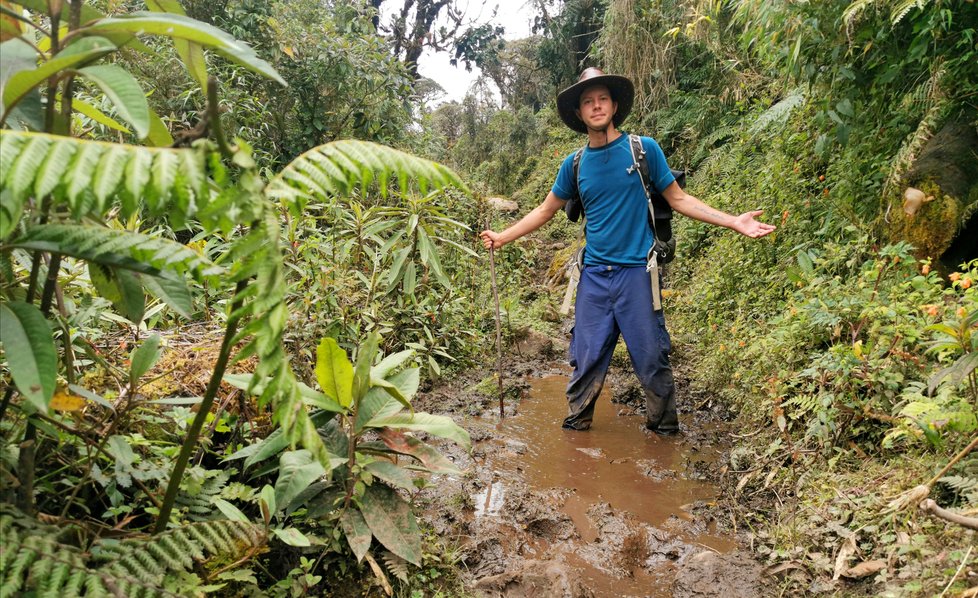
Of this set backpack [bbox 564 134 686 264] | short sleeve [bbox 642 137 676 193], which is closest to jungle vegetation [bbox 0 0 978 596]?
backpack [bbox 564 134 686 264]

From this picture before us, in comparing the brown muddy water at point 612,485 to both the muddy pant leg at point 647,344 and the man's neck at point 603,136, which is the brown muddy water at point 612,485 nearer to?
the muddy pant leg at point 647,344

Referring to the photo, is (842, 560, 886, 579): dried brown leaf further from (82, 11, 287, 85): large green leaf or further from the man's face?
the man's face

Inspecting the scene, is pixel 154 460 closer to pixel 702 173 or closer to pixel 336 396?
pixel 336 396

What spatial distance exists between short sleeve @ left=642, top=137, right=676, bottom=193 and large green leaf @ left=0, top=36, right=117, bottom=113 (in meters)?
3.32

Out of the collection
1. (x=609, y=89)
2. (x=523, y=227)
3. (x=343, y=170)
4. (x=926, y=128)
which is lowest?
(x=523, y=227)

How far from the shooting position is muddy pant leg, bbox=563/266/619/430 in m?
4.05

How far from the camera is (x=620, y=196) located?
3984 mm

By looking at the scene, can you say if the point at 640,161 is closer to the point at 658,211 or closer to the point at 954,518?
the point at 658,211

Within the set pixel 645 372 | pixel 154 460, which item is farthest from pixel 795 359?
pixel 154 460

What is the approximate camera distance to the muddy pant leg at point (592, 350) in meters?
4.05

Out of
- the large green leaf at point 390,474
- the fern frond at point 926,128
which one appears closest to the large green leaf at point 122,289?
the large green leaf at point 390,474

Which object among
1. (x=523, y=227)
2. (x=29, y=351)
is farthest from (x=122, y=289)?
(x=523, y=227)

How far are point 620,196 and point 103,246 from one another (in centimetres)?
327

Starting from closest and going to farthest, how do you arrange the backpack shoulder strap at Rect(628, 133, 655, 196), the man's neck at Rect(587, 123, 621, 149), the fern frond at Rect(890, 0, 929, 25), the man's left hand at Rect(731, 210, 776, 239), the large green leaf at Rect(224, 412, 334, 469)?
1. the large green leaf at Rect(224, 412, 334, 469)
2. the fern frond at Rect(890, 0, 929, 25)
3. the man's left hand at Rect(731, 210, 776, 239)
4. the backpack shoulder strap at Rect(628, 133, 655, 196)
5. the man's neck at Rect(587, 123, 621, 149)
